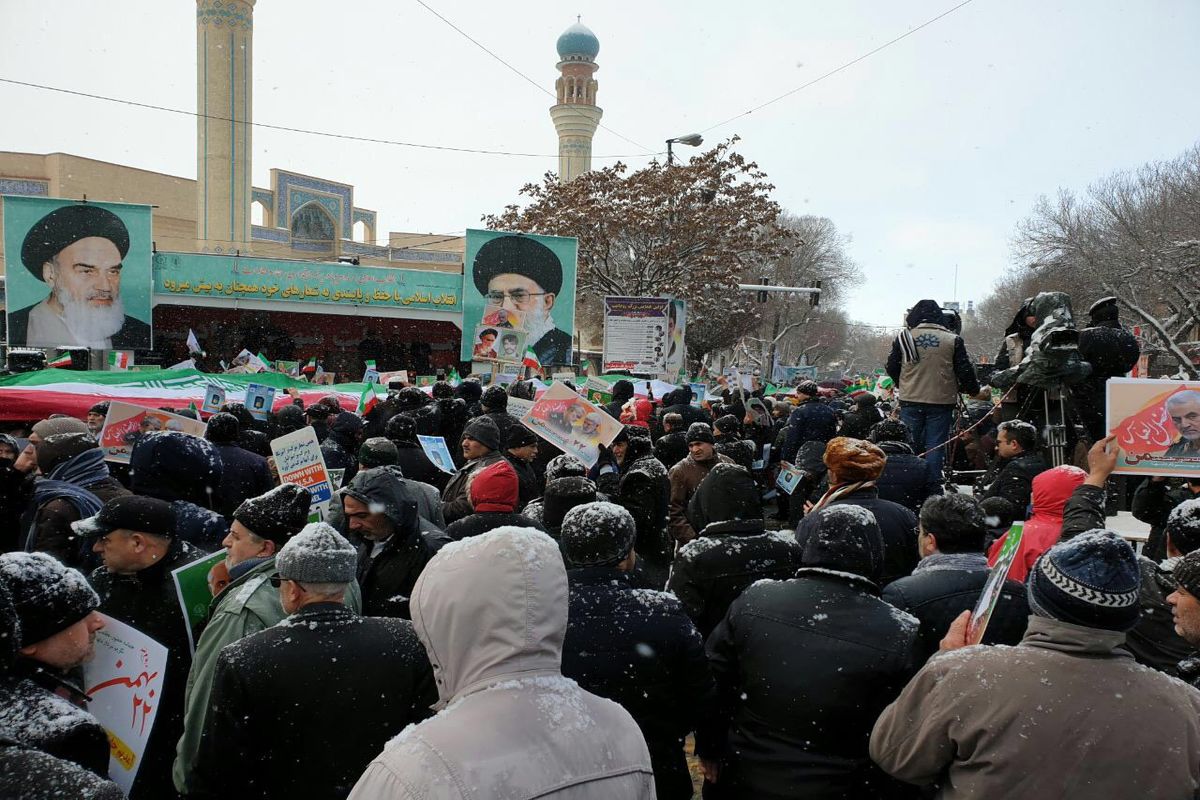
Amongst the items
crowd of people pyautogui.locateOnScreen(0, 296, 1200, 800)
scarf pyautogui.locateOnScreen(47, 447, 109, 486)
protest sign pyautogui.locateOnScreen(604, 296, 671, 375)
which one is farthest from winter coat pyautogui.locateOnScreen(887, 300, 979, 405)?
protest sign pyautogui.locateOnScreen(604, 296, 671, 375)

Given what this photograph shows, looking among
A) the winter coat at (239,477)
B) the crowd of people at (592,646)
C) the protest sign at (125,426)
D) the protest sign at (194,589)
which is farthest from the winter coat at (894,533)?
the protest sign at (125,426)

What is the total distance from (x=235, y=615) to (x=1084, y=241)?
122 ft

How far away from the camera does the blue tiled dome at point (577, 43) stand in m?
59.3

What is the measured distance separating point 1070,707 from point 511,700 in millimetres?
1340

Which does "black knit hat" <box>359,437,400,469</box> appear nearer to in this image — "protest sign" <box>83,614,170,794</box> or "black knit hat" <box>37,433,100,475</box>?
"black knit hat" <box>37,433,100,475</box>

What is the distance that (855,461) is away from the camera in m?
4.39

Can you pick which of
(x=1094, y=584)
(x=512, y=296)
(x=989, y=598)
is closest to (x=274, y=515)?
(x=989, y=598)

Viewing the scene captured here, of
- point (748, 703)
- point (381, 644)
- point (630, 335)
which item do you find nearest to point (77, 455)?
point (381, 644)

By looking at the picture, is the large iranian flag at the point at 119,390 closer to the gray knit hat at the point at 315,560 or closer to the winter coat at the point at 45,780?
the gray knit hat at the point at 315,560

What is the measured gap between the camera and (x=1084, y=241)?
3325 centimetres

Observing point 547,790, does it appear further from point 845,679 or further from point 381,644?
point 845,679

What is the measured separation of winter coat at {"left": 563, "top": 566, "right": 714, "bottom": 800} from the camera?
2711 millimetres

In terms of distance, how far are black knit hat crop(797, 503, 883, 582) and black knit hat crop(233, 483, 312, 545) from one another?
200 centimetres

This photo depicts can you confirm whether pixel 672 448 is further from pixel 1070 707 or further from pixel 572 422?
pixel 1070 707
